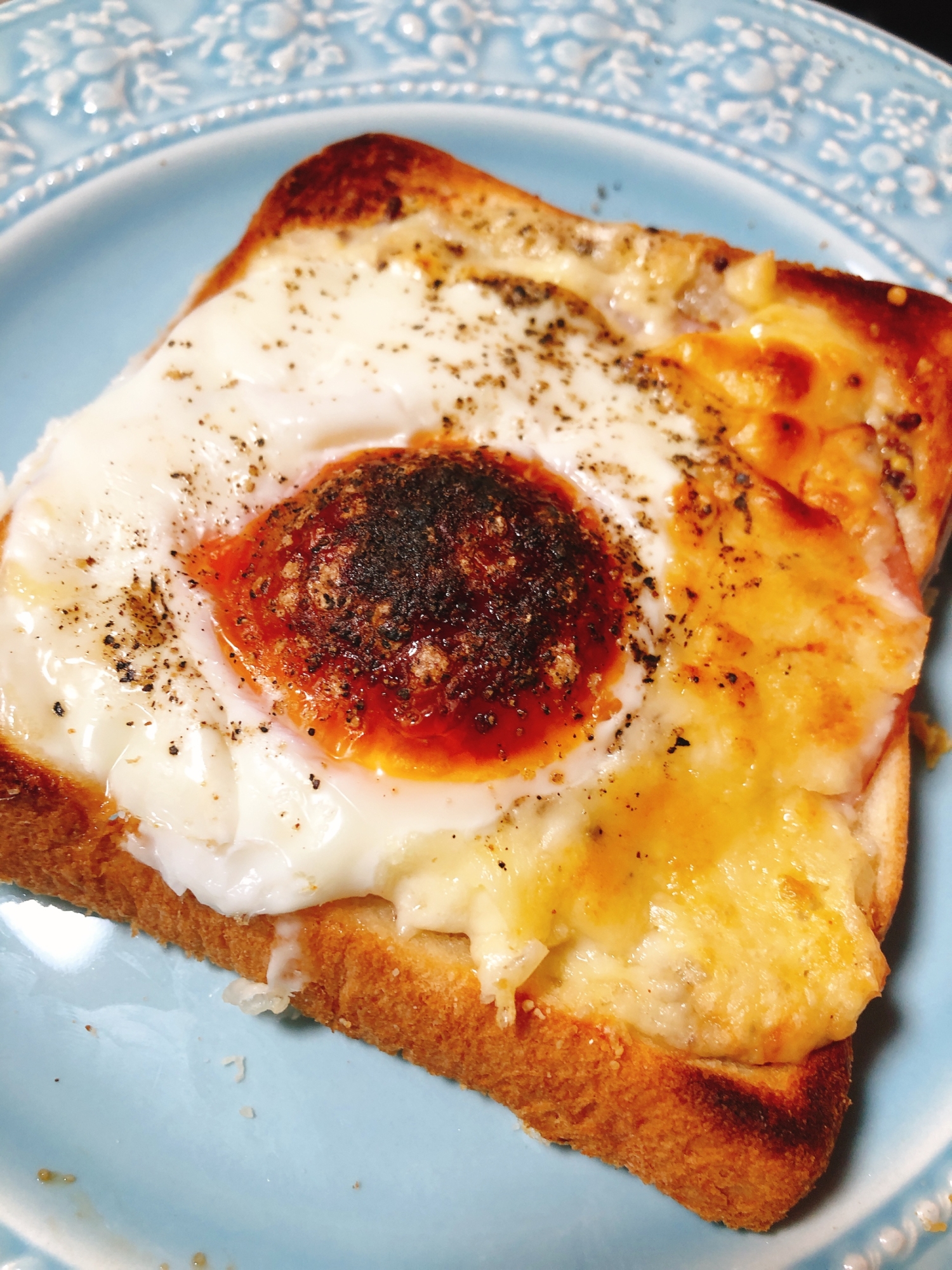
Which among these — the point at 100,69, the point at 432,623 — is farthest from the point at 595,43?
the point at 432,623

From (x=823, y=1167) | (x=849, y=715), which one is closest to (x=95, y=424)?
(x=849, y=715)

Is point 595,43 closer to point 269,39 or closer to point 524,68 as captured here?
point 524,68

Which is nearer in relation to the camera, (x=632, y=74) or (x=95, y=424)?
(x=95, y=424)

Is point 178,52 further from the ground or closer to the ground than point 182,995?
further from the ground

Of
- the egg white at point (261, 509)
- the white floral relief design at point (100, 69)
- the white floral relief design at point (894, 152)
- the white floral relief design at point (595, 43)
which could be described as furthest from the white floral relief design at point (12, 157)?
the white floral relief design at point (894, 152)

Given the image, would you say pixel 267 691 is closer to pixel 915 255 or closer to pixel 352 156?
pixel 352 156

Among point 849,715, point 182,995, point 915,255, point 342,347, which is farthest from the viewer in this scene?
point 915,255

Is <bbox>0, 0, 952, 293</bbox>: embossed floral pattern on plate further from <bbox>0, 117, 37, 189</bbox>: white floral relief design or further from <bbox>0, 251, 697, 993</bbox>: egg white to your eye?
<bbox>0, 251, 697, 993</bbox>: egg white
